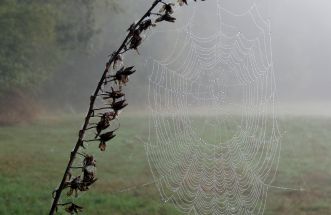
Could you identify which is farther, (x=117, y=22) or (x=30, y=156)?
(x=117, y=22)

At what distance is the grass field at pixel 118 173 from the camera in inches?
492

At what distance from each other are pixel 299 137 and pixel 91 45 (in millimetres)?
12772

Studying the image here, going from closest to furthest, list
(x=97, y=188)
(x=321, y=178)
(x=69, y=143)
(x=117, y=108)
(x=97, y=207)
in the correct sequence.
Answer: (x=117, y=108), (x=97, y=207), (x=97, y=188), (x=321, y=178), (x=69, y=143)

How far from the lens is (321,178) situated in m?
16.5

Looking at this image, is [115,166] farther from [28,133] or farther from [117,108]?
[117,108]

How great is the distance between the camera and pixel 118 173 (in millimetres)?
16172

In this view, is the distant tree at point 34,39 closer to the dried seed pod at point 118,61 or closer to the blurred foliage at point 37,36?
the blurred foliage at point 37,36

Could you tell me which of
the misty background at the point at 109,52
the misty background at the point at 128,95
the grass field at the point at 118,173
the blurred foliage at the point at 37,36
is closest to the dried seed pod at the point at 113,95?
the misty background at the point at 128,95

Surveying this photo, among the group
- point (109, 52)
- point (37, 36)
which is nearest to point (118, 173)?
point (37, 36)

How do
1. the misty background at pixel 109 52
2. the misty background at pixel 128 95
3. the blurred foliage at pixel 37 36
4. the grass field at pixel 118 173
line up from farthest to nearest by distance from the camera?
the misty background at pixel 109 52 < the blurred foliage at pixel 37 36 < the misty background at pixel 128 95 < the grass field at pixel 118 173

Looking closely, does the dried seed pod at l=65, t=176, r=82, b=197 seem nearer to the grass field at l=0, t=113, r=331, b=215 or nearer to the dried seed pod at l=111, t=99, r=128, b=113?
the dried seed pod at l=111, t=99, r=128, b=113

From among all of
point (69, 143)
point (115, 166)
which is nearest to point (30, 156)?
point (115, 166)

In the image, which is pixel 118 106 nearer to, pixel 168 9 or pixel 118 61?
pixel 118 61

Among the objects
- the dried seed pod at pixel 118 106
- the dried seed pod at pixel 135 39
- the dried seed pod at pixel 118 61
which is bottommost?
the dried seed pod at pixel 118 106
